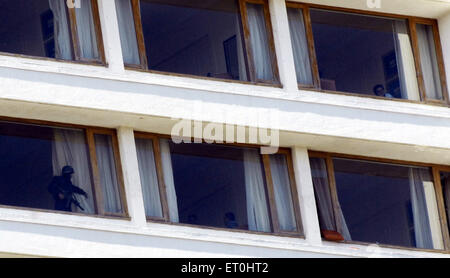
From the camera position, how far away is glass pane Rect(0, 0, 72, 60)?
2992cm

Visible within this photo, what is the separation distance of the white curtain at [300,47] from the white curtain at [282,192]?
1579 millimetres

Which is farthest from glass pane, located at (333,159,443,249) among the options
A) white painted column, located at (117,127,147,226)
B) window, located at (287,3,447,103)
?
white painted column, located at (117,127,147,226)

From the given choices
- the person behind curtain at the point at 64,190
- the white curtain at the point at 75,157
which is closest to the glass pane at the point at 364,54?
the white curtain at the point at 75,157

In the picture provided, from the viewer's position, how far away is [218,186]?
30797mm

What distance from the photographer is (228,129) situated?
30906 mm

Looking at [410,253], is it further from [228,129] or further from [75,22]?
[75,22]

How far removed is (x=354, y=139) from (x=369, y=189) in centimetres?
112

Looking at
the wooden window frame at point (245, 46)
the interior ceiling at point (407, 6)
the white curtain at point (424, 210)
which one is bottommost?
the white curtain at point (424, 210)

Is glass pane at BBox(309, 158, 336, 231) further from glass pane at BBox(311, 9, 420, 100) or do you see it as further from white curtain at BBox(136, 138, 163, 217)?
white curtain at BBox(136, 138, 163, 217)

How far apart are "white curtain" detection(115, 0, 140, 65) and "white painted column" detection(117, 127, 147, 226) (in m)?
1.29

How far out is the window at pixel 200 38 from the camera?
30969mm

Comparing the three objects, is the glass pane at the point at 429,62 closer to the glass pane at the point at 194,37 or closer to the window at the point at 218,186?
the window at the point at 218,186

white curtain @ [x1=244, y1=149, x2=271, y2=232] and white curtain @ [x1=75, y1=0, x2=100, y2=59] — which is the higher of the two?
white curtain @ [x1=75, y1=0, x2=100, y2=59]
